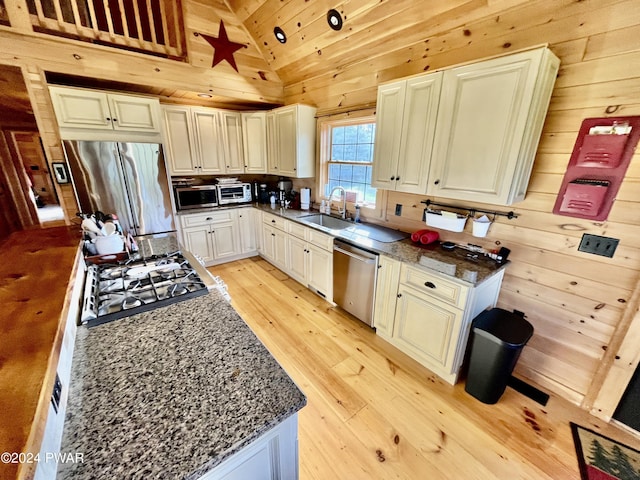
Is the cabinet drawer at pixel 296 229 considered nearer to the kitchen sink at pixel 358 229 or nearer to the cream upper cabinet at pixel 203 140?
the kitchen sink at pixel 358 229

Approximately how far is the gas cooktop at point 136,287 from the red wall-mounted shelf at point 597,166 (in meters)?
2.25

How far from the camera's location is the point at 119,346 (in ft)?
3.32

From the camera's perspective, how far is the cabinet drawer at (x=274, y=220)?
344cm

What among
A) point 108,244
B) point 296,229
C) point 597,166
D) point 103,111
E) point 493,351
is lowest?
point 493,351

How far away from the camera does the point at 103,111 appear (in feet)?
8.75

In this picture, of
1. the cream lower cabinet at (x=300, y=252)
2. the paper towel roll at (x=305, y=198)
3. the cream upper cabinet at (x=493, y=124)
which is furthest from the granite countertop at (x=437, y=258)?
the paper towel roll at (x=305, y=198)

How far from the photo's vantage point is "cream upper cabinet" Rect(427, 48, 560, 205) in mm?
1512

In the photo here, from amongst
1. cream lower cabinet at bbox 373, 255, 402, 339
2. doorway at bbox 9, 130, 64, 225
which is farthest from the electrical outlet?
doorway at bbox 9, 130, 64, 225

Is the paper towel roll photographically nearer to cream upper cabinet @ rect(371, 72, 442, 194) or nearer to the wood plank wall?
cream upper cabinet @ rect(371, 72, 442, 194)

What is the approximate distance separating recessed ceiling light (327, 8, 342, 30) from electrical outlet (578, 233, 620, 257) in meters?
2.56

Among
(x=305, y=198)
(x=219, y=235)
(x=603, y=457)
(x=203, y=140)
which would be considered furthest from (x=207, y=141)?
(x=603, y=457)

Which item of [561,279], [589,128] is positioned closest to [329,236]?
[561,279]

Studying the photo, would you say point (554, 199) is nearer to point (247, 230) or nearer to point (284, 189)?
point (284, 189)

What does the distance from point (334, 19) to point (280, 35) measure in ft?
2.70
